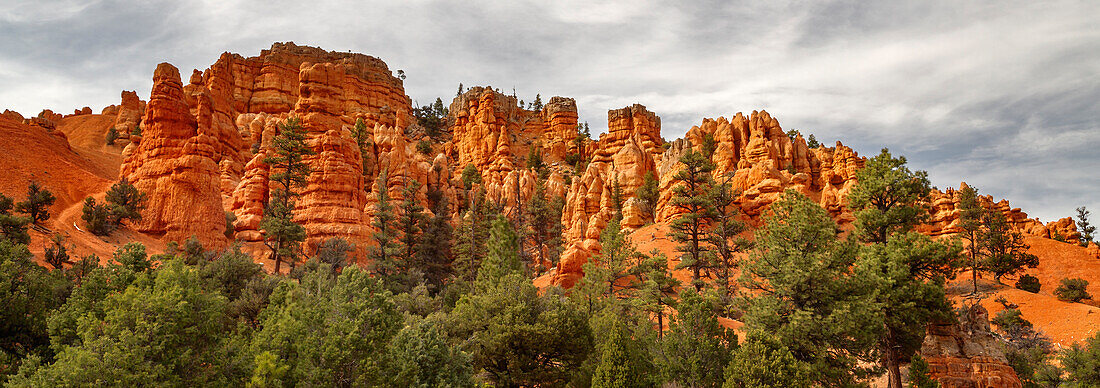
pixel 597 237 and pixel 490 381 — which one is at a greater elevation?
pixel 597 237

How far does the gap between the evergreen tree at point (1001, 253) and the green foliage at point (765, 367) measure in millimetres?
41581

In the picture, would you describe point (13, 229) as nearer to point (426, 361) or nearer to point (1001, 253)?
point (426, 361)

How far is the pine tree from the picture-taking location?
123ft

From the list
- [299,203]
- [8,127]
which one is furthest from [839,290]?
[8,127]

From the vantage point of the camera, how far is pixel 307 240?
139 feet

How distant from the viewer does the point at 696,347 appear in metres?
21.0

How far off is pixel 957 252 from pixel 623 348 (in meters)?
13.8

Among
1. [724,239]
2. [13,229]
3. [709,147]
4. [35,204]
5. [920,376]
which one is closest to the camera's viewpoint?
[920,376]

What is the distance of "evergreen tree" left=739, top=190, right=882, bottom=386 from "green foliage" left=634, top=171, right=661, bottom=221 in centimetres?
3935

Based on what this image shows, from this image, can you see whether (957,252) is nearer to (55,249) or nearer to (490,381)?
(490,381)

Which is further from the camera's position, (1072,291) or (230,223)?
(1072,291)

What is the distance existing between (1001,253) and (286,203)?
61.9m

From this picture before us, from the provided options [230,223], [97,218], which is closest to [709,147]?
[230,223]

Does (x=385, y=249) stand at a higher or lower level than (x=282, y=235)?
lower
